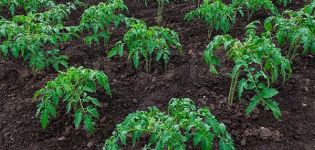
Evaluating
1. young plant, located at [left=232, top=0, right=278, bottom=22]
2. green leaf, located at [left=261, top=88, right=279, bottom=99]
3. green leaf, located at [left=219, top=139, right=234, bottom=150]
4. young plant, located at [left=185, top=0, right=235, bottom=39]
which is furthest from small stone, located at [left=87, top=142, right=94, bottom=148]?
young plant, located at [left=232, top=0, right=278, bottom=22]

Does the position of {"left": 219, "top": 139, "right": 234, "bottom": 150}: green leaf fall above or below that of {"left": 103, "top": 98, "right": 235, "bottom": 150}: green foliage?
below

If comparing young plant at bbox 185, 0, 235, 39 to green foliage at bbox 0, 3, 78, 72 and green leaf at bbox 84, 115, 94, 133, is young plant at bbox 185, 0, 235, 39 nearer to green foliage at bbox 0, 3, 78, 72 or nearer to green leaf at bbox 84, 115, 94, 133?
green foliage at bbox 0, 3, 78, 72

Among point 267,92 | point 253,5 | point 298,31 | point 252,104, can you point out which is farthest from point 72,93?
point 253,5

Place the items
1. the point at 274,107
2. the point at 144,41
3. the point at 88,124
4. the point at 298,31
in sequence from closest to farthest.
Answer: the point at 88,124
the point at 274,107
the point at 298,31
the point at 144,41

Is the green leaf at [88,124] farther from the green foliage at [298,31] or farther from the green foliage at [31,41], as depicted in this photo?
the green foliage at [298,31]

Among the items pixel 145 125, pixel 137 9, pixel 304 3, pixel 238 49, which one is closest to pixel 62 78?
pixel 145 125

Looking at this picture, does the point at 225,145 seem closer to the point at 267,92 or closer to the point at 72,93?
the point at 267,92

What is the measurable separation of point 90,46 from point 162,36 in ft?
3.52

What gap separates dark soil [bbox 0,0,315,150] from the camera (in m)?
3.67

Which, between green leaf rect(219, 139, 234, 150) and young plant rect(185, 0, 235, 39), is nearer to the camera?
green leaf rect(219, 139, 234, 150)

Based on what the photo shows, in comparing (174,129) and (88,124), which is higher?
(174,129)

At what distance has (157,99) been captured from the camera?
4141 millimetres

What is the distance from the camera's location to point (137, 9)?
5.98m

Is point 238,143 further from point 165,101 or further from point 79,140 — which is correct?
point 79,140
